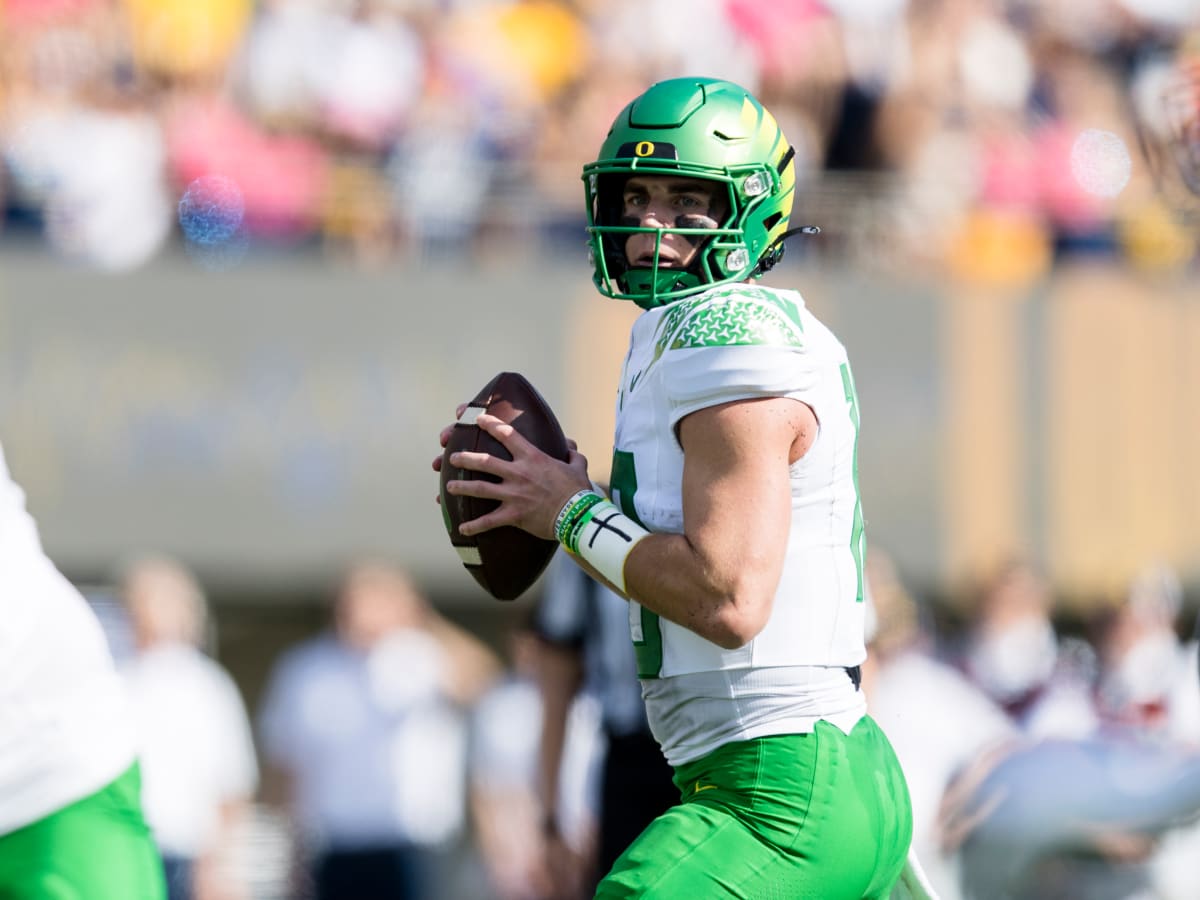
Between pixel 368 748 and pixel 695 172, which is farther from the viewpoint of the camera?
pixel 368 748

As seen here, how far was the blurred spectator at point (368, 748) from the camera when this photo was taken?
7324mm

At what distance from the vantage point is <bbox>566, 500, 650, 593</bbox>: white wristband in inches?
112

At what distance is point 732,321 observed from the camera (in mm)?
2812

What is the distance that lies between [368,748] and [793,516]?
4776 millimetres

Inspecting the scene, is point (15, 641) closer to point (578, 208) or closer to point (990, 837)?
point (990, 837)

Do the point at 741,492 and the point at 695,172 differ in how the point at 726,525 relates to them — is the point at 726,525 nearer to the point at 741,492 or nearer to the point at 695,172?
the point at 741,492

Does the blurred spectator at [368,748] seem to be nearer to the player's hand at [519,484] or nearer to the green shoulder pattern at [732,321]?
the player's hand at [519,484]

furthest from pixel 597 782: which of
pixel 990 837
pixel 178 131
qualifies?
pixel 178 131

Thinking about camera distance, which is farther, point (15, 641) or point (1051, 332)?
point (1051, 332)

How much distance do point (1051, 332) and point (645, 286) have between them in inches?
299

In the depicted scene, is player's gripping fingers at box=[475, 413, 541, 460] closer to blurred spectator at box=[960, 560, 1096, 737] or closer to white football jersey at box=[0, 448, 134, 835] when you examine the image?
white football jersey at box=[0, 448, 134, 835]

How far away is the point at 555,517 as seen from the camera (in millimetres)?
2967

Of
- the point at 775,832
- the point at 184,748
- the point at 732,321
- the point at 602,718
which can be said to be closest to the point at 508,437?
the point at 732,321

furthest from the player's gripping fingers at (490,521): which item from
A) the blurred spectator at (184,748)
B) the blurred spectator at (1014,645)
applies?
the blurred spectator at (1014,645)
